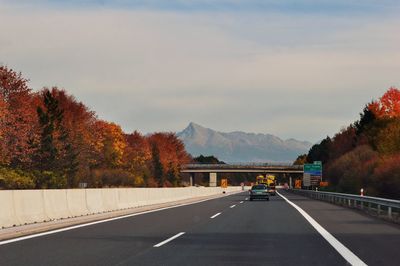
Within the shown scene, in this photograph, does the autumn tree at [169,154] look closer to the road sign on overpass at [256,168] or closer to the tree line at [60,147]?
the tree line at [60,147]

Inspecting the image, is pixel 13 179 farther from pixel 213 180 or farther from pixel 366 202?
pixel 213 180

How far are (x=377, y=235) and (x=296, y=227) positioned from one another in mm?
3035

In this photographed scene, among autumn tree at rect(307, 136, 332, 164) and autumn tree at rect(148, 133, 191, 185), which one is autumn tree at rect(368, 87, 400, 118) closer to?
autumn tree at rect(307, 136, 332, 164)

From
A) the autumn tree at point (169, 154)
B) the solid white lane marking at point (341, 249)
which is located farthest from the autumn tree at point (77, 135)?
the solid white lane marking at point (341, 249)

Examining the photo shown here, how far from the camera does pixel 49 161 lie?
7350cm

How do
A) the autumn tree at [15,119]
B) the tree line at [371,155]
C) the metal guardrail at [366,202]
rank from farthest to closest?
1. the autumn tree at [15,119]
2. the tree line at [371,155]
3. the metal guardrail at [366,202]

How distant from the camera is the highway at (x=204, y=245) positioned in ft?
35.7

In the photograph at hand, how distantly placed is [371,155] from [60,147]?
39.1 m

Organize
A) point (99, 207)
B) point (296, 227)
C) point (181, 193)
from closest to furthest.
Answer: point (296, 227) < point (99, 207) < point (181, 193)

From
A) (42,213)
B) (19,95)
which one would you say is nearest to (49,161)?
(19,95)

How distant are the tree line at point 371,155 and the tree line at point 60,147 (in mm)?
32224

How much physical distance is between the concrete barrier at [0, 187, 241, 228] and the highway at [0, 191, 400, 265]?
1551 mm

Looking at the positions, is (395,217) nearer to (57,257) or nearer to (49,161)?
(57,257)

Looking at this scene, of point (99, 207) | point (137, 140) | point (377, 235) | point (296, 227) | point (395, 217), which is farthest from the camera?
point (137, 140)
